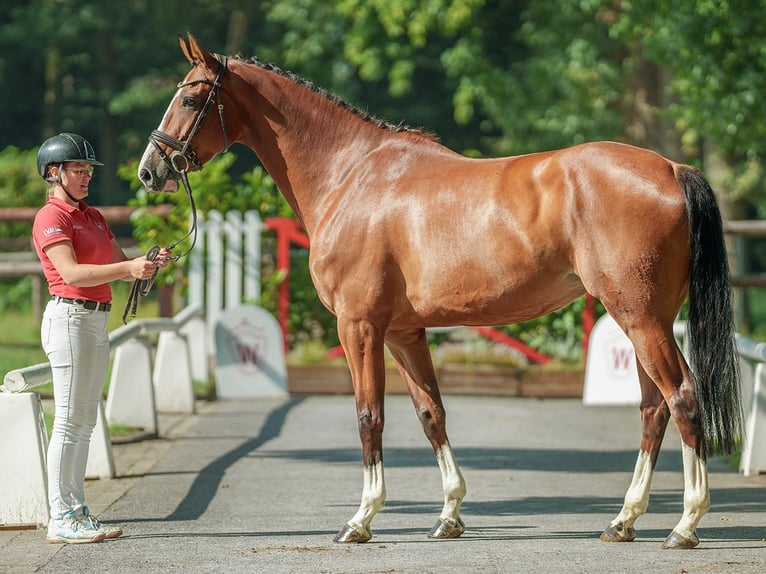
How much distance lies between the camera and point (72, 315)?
6.13 m

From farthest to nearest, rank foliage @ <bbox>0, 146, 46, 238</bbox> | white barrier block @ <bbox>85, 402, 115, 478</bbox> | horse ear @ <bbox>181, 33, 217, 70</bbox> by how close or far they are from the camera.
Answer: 1. foliage @ <bbox>0, 146, 46, 238</bbox>
2. white barrier block @ <bbox>85, 402, 115, 478</bbox>
3. horse ear @ <bbox>181, 33, 217, 70</bbox>

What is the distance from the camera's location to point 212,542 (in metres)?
6.12

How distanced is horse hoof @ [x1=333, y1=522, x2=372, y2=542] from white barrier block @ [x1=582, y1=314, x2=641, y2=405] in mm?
6657

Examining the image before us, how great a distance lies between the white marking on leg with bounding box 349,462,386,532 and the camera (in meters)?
6.11

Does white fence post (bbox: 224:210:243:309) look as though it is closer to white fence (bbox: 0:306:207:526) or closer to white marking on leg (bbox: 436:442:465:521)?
white fence (bbox: 0:306:207:526)

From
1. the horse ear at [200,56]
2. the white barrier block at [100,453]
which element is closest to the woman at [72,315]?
the horse ear at [200,56]

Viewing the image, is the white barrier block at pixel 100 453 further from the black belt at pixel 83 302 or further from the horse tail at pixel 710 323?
the horse tail at pixel 710 323

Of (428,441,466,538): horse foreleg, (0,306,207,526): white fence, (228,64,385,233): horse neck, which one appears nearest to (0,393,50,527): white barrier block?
(0,306,207,526): white fence

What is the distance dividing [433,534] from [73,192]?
8.11 ft

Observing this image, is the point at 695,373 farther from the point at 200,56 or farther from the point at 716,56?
the point at 716,56

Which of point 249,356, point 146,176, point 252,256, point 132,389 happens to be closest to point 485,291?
point 146,176

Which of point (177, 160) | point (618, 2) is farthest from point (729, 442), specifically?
point (618, 2)

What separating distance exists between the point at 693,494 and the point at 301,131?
2773 mm

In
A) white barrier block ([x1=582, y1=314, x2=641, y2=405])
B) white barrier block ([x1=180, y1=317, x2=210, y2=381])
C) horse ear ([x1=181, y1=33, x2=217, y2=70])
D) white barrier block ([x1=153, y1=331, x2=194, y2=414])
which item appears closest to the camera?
horse ear ([x1=181, y1=33, x2=217, y2=70])
